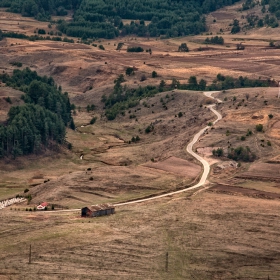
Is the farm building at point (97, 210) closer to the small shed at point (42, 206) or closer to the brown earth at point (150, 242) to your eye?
the brown earth at point (150, 242)

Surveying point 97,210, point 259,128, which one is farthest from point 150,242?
point 259,128

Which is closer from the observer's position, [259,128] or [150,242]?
[150,242]

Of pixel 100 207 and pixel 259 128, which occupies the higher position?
pixel 259 128

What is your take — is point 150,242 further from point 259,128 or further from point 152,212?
point 259,128

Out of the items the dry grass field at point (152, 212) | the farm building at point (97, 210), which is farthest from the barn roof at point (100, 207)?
the dry grass field at point (152, 212)

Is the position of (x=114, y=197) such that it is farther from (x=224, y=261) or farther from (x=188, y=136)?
(x=188, y=136)

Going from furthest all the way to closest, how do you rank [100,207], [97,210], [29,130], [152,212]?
[29,130] → [100,207] → [152,212] → [97,210]

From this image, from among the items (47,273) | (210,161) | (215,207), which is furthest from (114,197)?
(47,273)

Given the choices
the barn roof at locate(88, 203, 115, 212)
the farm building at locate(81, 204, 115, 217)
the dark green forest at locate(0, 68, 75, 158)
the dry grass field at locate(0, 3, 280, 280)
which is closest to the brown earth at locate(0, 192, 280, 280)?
the dry grass field at locate(0, 3, 280, 280)
